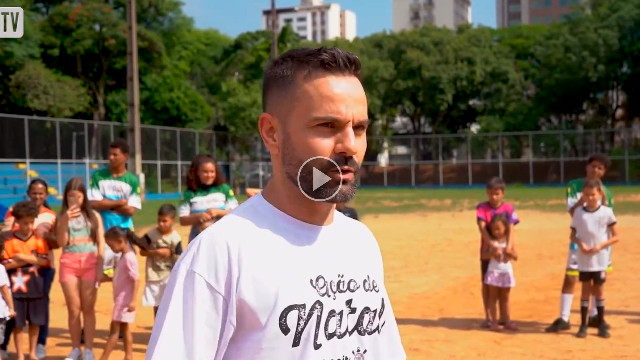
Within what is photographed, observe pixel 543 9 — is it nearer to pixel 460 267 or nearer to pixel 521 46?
pixel 521 46

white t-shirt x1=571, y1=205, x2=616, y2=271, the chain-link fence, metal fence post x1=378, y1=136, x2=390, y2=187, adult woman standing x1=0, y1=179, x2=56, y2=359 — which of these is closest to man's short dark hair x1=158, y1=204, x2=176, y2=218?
adult woman standing x1=0, y1=179, x2=56, y2=359

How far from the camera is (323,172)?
2129 millimetres

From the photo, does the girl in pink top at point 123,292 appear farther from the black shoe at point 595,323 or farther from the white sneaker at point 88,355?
the black shoe at point 595,323

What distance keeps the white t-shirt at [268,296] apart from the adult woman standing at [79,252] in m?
5.64

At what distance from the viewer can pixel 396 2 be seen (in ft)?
552

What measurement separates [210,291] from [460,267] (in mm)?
12947

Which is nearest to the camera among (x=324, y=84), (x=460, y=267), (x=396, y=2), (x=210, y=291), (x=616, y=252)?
(x=210, y=291)

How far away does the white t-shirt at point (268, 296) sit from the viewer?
2031mm

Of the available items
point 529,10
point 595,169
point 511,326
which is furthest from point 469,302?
point 529,10

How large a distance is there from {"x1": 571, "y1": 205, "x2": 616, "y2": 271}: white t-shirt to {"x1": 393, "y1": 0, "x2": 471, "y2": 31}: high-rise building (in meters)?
159

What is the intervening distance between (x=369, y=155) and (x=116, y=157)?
4711 cm

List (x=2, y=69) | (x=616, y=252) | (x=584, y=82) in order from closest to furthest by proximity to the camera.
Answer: (x=616, y=252), (x=2, y=69), (x=584, y=82)

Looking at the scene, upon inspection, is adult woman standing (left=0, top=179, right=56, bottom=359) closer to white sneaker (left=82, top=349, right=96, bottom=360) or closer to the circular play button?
white sneaker (left=82, top=349, right=96, bottom=360)

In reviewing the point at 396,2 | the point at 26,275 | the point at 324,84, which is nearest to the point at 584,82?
the point at 26,275
